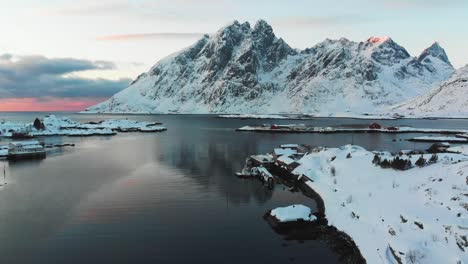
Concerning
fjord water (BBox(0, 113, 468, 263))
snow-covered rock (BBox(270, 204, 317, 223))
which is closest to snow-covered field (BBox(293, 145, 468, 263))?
snow-covered rock (BBox(270, 204, 317, 223))

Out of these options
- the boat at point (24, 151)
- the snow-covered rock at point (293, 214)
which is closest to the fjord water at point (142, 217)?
the snow-covered rock at point (293, 214)

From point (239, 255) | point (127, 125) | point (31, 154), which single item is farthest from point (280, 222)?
point (127, 125)

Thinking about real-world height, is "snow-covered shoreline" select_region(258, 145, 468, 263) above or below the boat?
above

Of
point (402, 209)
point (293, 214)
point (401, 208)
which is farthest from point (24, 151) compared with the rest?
point (402, 209)

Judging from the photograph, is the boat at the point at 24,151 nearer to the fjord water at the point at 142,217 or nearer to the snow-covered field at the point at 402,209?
the fjord water at the point at 142,217

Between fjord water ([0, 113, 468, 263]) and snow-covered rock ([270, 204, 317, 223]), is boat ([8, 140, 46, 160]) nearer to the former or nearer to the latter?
fjord water ([0, 113, 468, 263])
